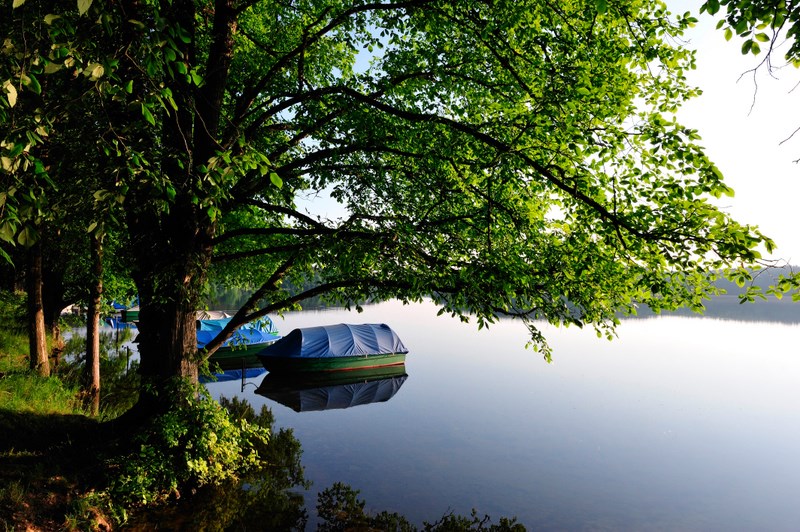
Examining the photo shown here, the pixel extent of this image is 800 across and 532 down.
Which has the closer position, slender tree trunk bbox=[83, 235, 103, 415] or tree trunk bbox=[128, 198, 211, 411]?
tree trunk bbox=[128, 198, 211, 411]

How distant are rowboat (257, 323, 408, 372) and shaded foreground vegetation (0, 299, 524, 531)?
53.8 feet

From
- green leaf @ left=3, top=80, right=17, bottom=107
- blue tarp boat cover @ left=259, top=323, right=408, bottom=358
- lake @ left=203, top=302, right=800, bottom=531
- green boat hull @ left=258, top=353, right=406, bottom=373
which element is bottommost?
lake @ left=203, top=302, right=800, bottom=531

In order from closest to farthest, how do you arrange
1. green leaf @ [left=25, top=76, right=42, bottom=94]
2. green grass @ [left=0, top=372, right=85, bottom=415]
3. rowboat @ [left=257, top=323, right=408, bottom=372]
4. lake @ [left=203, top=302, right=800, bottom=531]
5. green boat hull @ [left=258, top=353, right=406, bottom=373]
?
green leaf @ [left=25, top=76, right=42, bottom=94], green grass @ [left=0, top=372, right=85, bottom=415], lake @ [left=203, top=302, right=800, bottom=531], green boat hull @ [left=258, top=353, right=406, bottom=373], rowboat @ [left=257, top=323, right=408, bottom=372]

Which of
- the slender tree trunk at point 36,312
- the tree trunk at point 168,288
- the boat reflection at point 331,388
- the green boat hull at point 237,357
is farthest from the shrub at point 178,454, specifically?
the green boat hull at point 237,357

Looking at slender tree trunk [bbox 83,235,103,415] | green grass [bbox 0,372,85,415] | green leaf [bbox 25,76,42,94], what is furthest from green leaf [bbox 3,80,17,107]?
slender tree trunk [bbox 83,235,103,415]

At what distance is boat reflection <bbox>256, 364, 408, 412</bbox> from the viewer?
87.1 feet

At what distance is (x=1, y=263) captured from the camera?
813 inches

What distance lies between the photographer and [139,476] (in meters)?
9.00

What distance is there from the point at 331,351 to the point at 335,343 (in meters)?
0.80

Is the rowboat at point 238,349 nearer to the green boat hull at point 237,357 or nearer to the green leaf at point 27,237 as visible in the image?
the green boat hull at point 237,357

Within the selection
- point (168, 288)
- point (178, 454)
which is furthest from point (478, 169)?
point (178, 454)

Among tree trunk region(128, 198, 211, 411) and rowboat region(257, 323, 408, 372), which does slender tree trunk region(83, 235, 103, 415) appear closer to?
tree trunk region(128, 198, 211, 411)

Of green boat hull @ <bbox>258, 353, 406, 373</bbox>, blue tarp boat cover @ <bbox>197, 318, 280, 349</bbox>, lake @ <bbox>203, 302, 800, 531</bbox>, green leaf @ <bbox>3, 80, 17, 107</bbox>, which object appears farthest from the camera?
blue tarp boat cover @ <bbox>197, 318, 280, 349</bbox>

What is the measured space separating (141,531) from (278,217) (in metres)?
7.92
